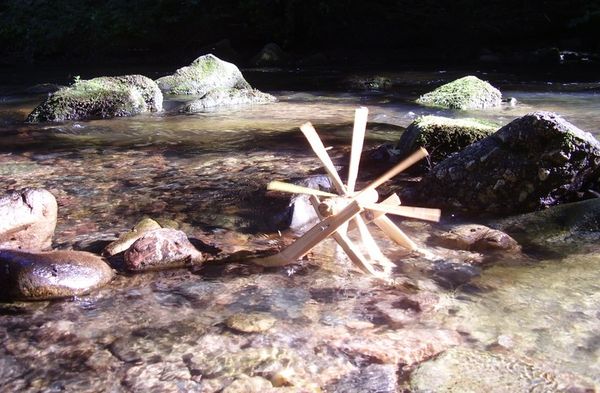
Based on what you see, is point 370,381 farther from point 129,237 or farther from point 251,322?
point 129,237

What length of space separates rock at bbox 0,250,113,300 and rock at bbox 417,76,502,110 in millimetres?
6992

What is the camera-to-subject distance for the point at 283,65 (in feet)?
54.4

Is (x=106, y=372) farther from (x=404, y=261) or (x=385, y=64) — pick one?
(x=385, y=64)

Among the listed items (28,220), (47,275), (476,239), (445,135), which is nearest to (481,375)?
(476,239)

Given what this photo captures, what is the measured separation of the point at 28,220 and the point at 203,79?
8862 mm

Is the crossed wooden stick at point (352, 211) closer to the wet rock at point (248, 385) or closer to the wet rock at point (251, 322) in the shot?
the wet rock at point (251, 322)

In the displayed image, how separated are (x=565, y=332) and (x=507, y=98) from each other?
7.66 meters

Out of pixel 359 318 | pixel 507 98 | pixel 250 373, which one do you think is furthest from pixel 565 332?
pixel 507 98

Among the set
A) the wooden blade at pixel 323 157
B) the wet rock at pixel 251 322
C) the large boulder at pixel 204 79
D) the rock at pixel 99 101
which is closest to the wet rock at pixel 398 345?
the wet rock at pixel 251 322

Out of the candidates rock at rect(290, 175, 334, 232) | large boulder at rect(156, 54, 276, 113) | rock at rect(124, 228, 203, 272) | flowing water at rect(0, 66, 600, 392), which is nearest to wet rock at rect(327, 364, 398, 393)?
flowing water at rect(0, 66, 600, 392)

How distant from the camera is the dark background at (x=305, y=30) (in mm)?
17125

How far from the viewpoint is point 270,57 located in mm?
17047

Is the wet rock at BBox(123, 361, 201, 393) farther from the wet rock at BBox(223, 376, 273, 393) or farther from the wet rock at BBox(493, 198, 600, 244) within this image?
the wet rock at BBox(493, 198, 600, 244)

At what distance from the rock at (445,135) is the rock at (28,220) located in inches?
120
